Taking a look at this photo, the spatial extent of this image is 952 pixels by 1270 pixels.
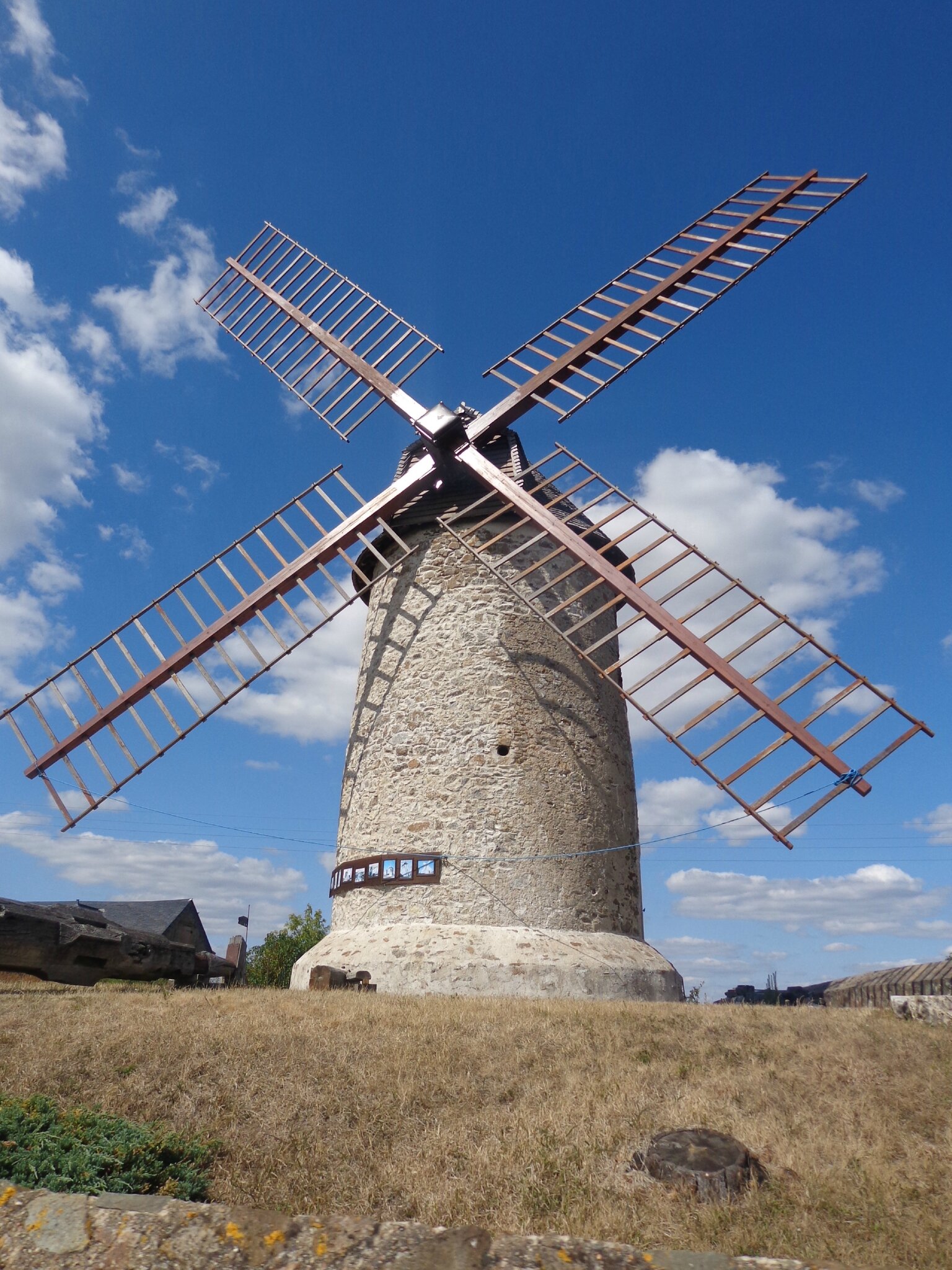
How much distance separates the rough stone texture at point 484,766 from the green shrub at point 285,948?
17150mm

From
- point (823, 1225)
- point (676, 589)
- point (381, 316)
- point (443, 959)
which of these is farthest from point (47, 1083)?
point (381, 316)

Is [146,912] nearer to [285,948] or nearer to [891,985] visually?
[285,948]

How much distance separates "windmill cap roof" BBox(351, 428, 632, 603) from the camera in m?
11.7

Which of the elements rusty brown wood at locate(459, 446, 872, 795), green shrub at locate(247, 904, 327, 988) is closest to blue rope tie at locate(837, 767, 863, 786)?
rusty brown wood at locate(459, 446, 872, 795)

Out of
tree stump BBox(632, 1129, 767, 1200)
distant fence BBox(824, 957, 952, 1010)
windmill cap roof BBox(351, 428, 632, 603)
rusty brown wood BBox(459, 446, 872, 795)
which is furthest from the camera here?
windmill cap roof BBox(351, 428, 632, 603)

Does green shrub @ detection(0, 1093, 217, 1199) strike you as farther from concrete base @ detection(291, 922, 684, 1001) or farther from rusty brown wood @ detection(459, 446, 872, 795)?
rusty brown wood @ detection(459, 446, 872, 795)

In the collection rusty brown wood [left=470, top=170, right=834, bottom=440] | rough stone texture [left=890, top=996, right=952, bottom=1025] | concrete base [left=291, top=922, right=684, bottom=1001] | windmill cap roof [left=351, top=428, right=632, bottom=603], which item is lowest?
rough stone texture [left=890, top=996, right=952, bottom=1025]

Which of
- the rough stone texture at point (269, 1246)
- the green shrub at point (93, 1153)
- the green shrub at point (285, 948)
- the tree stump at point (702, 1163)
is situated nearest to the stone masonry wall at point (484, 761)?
the tree stump at point (702, 1163)

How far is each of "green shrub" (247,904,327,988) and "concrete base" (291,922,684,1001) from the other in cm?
1740

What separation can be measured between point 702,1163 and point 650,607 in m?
6.25

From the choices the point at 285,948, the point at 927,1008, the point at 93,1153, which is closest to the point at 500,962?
the point at 927,1008

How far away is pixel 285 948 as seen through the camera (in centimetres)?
2739

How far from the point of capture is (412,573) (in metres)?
11.7

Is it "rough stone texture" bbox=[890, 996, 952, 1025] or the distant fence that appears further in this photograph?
the distant fence
